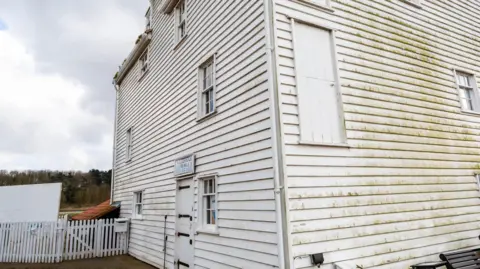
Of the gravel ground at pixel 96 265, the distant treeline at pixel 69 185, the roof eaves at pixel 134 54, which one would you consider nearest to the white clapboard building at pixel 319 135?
the gravel ground at pixel 96 265

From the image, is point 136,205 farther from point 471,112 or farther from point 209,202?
point 471,112

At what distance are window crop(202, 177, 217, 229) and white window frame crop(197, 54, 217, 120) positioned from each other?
5.04 feet

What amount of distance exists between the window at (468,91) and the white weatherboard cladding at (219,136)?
647cm

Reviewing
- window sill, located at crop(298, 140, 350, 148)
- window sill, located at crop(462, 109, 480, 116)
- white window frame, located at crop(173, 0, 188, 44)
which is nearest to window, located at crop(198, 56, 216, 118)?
white window frame, located at crop(173, 0, 188, 44)

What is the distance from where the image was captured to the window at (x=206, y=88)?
6.74m

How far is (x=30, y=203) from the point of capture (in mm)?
12984

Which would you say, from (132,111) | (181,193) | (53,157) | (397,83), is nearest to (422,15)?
(397,83)

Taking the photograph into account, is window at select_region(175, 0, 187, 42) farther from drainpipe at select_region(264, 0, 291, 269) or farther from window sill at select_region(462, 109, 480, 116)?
window sill at select_region(462, 109, 480, 116)

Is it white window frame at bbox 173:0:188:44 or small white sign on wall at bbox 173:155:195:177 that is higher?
white window frame at bbox 173:0:188:44

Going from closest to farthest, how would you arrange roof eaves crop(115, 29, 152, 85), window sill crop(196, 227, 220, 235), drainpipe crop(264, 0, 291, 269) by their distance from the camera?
drainpipe crop(264, 0, 291, 269)
window sill crop(196, 227, 220, 235)
roof eaves crop(115, 29, 152, 85)

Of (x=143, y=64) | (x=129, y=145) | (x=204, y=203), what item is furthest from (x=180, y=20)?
(x=129, y=145)

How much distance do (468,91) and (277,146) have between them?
7.24 metres

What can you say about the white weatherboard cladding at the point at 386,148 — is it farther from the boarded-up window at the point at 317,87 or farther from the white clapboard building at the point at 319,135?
the boarded-up window at the point at 317,87

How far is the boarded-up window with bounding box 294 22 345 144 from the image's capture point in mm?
4777
